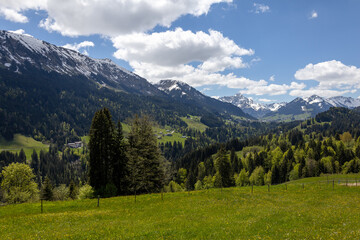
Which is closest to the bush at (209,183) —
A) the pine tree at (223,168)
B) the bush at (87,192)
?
the pine tree at (223,168)

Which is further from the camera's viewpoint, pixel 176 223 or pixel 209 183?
pixel 209 183

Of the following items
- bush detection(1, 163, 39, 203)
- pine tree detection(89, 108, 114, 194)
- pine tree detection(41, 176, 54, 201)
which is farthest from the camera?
pine tree detection(41, 176, 54, 201)

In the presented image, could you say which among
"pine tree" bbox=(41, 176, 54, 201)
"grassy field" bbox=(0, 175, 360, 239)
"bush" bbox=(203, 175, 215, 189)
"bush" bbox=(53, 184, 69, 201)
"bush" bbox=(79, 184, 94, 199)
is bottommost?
"bush" bbox=(203, 175, 215, 189)

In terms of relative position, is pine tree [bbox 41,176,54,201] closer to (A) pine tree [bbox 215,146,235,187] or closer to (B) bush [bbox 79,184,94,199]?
(B) bush [bbox 79,184,94,199]

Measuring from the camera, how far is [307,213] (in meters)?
21.9

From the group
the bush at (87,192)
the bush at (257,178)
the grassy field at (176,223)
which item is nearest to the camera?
the grassy field at (176,223)

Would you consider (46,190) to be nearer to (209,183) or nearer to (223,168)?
(223,168)

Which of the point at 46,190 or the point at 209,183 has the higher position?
the point at 46,190

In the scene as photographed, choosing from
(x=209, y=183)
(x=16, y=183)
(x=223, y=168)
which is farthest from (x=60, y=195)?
(x=209, y=183)

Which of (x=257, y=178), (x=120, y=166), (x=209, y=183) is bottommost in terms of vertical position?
(x=209, y=183)

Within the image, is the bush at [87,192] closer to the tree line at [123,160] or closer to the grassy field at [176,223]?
the tree line at [123,160]

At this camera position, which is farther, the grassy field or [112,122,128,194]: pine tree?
[112,122,128,194]: pine tree

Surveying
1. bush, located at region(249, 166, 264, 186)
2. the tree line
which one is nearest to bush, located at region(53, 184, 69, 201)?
the tree line

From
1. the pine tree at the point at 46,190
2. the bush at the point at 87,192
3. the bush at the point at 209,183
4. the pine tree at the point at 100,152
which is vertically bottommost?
the bush at the point at 209,183
